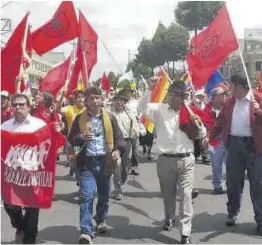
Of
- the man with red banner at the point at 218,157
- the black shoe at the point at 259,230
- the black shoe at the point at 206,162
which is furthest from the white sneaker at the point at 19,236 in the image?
the black shoe at the point at 206,162

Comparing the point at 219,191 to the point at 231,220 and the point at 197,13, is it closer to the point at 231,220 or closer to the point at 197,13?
the point at 231,220

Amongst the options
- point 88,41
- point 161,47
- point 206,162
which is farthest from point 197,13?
point 88,41

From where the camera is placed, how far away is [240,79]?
576 centimetres

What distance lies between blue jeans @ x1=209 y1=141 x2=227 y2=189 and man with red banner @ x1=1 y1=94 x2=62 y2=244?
369 cm

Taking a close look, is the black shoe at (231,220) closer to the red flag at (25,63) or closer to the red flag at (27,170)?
the red flag at (27,170)

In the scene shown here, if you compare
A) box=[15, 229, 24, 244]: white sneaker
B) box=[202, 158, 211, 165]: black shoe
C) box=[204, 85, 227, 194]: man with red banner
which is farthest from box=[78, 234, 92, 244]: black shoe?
box=[202, 158, 211, 165]: black shoe

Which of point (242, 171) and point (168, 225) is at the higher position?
point (242, 171)

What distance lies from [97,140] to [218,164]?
3.14 metres

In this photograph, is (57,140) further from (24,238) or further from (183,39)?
(183,39)

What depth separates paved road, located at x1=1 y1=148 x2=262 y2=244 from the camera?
5.59 meters

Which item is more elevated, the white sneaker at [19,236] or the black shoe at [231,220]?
the black shoe at [231,220]

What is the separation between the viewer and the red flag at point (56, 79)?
7.84m

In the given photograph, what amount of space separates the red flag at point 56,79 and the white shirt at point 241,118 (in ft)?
9.82

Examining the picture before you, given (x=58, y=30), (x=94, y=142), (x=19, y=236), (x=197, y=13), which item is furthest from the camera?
(x=197, y=13)
